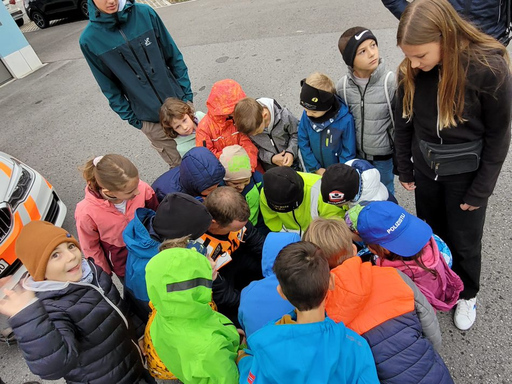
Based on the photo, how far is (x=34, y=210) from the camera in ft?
11.0

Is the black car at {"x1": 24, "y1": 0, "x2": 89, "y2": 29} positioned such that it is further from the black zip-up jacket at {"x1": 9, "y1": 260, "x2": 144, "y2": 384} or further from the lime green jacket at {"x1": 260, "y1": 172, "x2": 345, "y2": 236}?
the black zip-up jacket at {"x1": 9, "y1": 260, "x2": 144, "y2": 384}

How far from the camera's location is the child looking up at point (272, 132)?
107 inches

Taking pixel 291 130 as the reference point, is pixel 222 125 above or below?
above

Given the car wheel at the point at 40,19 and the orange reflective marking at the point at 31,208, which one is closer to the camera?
the orange reflective marking at the point at 31,208

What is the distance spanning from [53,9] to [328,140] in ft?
43.3

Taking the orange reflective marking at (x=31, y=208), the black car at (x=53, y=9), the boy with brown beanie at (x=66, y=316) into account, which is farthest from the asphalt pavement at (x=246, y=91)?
the black car at (x=53, y=9)

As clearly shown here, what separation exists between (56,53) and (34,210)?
8296 mm

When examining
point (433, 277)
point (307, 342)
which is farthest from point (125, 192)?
point (433, 277)

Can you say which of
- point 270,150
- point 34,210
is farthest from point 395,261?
point 34,210

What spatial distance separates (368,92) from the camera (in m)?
2.52

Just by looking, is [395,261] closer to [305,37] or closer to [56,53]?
[305,37]

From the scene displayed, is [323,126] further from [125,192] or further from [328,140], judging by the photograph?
[125,192]

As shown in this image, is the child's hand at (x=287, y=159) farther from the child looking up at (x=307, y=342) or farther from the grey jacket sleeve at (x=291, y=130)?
the child looking up at (x=307, y=342)

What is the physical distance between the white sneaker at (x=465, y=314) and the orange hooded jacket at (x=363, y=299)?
1071mm
